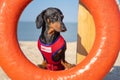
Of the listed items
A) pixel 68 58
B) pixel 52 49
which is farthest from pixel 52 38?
pixel 68 58

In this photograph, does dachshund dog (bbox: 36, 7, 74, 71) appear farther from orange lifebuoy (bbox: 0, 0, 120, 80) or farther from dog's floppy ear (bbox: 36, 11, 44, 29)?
orange lifebuoy (bbox: 0, 0, 120, 80)

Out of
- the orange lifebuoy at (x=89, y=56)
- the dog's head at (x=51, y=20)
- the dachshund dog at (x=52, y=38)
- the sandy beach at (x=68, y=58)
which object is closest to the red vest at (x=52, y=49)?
the dachshund dog at (x=52, y=38)

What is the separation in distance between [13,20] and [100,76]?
2.75 feet

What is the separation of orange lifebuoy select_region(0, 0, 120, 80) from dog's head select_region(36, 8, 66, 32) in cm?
26

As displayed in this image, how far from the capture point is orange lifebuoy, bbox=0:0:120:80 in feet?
10.1

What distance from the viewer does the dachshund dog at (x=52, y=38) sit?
3.30 metres

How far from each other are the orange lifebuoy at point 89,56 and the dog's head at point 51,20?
26 centimetres

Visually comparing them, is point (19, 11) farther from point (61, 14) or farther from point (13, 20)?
point (61, 14)

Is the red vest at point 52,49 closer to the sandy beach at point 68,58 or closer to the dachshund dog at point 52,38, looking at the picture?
the dachshund dog at point 52,38

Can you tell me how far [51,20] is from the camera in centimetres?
331

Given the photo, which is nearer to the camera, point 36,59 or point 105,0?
point 105,0

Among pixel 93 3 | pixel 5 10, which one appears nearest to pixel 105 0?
pixel 93 3

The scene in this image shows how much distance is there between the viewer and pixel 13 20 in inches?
125

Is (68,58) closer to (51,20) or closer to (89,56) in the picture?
(51,20)
